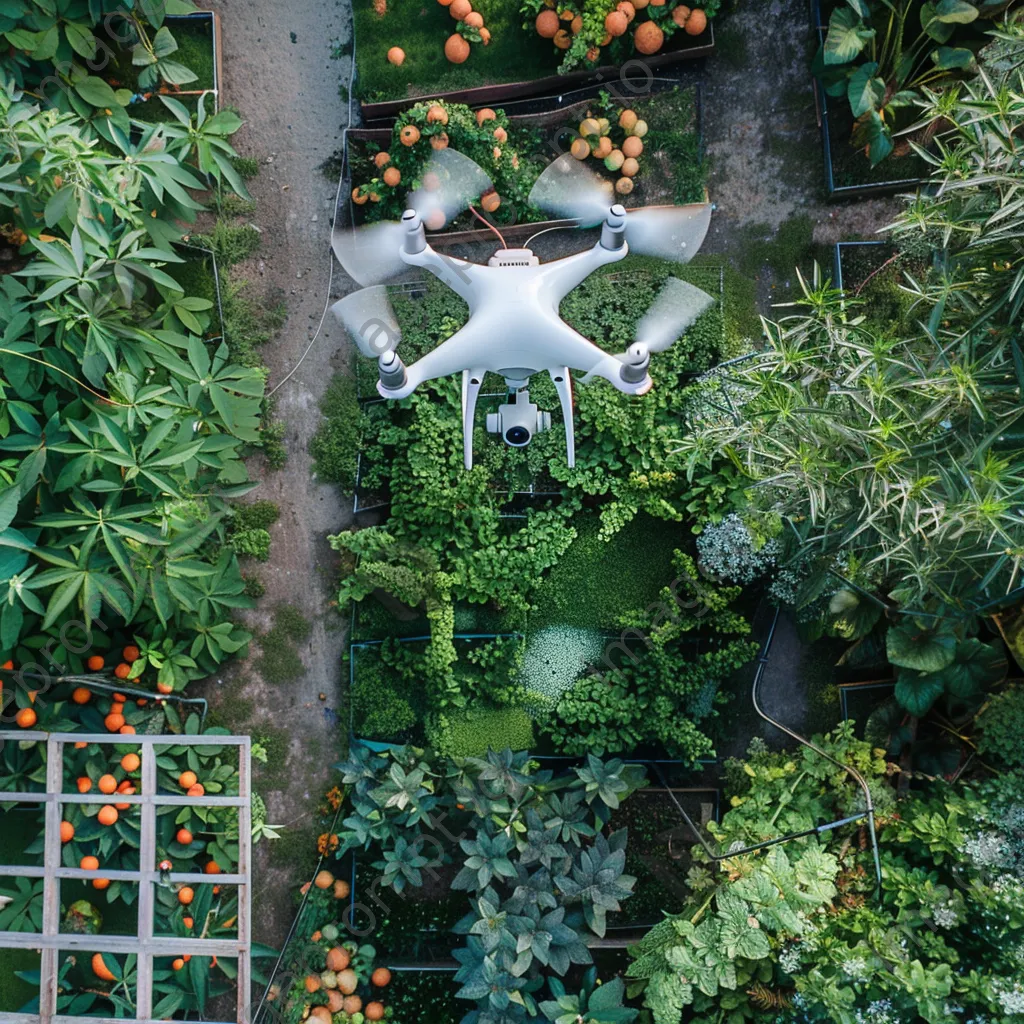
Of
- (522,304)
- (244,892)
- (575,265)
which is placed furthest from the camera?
(244,892)

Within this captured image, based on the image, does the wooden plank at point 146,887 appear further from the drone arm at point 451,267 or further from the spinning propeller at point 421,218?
the drone arm at point 451,267

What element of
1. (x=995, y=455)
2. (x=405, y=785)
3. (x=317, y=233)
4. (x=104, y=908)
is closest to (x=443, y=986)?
(x=405, y=785)

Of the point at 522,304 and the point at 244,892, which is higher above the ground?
the point at 522,304

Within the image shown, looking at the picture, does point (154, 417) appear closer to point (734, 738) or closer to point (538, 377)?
point (538, 377)

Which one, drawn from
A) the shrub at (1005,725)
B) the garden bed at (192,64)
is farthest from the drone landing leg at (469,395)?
the shrub at (1005,725)

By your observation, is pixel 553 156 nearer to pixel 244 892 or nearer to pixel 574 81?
pixel 574 81

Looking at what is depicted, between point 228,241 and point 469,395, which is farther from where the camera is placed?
point 228,241

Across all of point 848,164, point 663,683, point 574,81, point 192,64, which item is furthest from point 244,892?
point 848,164
